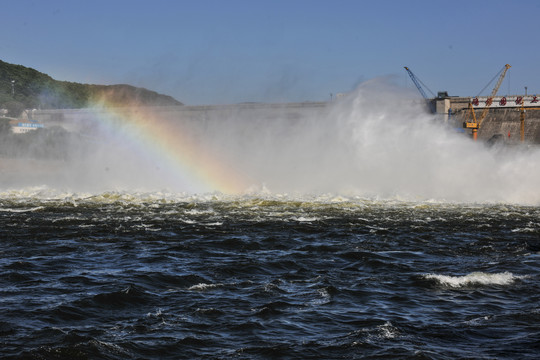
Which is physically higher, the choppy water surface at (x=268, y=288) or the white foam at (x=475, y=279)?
the white foam at (x=475, y=279)

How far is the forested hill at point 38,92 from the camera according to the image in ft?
404

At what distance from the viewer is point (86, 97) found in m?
128

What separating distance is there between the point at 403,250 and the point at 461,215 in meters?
11.3

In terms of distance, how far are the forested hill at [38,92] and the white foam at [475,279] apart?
9565 centimetres

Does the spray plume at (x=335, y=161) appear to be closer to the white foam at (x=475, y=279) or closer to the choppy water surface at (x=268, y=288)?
the choppy water surface at (x=268, y=288)

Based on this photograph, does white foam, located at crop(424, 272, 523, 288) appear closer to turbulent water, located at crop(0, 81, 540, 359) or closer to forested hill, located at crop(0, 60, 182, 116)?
turbulent water, located at crop(0, 81, 540, 359)

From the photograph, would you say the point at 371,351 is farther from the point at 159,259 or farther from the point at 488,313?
the point at 159,259

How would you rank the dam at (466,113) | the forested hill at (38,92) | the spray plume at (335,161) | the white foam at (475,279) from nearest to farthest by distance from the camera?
the white foam at (475,279) < the spray plume at (335,161) < the dam at (466,113) < the forested hill at (38,92)

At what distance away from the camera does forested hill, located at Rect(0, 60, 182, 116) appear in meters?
123

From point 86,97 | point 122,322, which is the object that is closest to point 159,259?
point 122,322

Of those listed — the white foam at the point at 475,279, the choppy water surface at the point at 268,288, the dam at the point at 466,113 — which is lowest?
the choppy water surface at the point at 268,288

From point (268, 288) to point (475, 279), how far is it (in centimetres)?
526

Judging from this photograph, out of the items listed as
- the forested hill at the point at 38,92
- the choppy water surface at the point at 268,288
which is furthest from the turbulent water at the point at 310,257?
the forested hill at the point at 38,92

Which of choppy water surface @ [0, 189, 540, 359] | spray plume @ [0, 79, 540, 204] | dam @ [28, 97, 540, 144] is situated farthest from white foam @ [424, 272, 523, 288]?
dam @ [28, 97, 540, 144]
